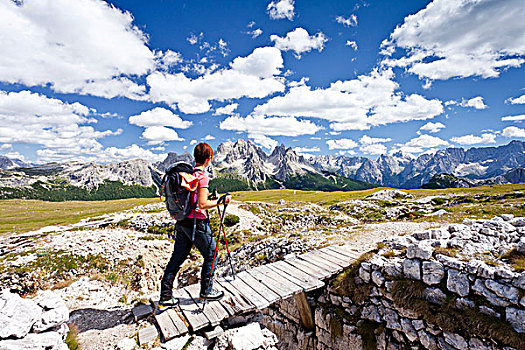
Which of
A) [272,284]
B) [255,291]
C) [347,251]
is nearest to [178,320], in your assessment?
[255,291]

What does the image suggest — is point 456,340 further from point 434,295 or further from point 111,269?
point 111,269

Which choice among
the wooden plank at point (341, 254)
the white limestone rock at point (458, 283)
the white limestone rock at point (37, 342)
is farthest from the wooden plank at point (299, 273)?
the white limestone rock at point (37, 342)

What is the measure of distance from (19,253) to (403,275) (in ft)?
83.0

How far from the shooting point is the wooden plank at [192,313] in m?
7.47

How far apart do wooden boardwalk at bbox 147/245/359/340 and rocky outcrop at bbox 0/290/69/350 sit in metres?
2.64

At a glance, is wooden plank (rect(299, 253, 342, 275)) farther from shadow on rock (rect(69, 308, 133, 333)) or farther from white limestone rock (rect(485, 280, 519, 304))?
shadow on rock (rect(69, 308, 133, 333))

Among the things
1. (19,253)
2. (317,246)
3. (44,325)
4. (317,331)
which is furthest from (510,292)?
(19,253)

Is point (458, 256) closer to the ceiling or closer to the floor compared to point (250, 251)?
closer to the ceiling

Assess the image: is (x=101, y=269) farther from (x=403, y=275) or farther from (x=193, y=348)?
(x=403, y=275)

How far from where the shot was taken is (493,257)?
28.8 ft

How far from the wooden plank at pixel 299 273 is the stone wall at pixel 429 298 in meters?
1.41

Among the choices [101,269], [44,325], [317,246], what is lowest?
[101,269]

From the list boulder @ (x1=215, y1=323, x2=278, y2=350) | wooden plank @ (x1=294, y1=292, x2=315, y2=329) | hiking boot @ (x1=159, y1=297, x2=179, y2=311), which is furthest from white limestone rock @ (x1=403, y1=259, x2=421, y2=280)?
hiking boot @ (x1=159, y1=297, x2=179, y2=311)

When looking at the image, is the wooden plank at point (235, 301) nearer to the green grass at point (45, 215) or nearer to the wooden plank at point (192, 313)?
the wooden plank at point (192, 313)
